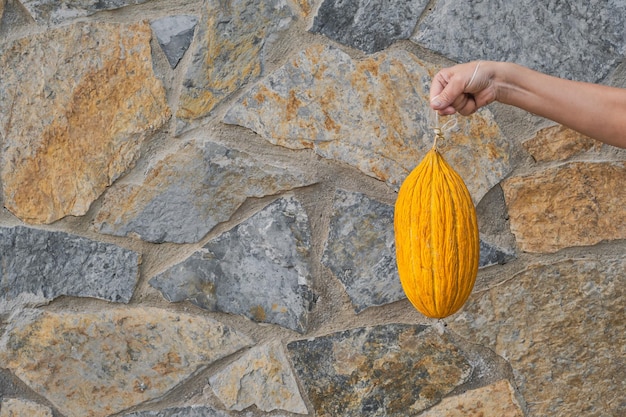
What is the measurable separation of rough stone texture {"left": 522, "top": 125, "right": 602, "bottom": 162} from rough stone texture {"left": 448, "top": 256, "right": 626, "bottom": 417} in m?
0.18

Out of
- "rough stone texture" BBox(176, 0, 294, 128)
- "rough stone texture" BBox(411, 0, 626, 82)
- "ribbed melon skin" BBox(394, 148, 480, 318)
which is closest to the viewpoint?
"ribbed melon skin" BBox(394, 148, 480, 318)

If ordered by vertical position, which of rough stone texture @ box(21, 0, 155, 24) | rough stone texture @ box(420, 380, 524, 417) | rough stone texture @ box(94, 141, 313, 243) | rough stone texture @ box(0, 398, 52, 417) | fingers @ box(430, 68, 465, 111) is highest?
rough stone texture @ box(21, 0, 155, 24)

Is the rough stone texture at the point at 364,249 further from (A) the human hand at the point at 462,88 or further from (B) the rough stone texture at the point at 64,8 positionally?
(B) the rough stone texture at the point at 64,8

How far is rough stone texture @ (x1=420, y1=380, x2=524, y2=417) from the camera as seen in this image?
132 centimetres

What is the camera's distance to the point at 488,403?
133 cm

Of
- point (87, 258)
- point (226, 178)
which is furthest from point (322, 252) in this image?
point (87, 258)

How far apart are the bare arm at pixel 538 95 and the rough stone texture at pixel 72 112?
22.3 inches

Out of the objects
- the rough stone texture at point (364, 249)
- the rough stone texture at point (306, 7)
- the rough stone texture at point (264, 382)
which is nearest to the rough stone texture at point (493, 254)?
the rough stone texture at point (364, 249)

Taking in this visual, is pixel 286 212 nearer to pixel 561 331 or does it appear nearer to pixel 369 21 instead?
pixel 369 21

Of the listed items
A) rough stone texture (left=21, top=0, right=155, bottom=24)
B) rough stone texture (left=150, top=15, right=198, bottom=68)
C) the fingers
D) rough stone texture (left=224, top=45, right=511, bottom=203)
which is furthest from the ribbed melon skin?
rough stone texture (left=21, top=0, right=155, bottom=24)

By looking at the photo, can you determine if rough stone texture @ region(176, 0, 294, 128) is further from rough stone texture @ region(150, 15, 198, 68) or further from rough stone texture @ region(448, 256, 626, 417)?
rough stone texture @ region(448, 256, 626, 417)

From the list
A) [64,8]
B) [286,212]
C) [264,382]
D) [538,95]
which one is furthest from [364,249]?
[64,8]

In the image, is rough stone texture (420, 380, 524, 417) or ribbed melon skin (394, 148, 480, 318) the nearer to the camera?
ribbed melon skin (394, 148, 480, 318)

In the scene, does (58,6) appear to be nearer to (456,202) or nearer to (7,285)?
(7,285)
